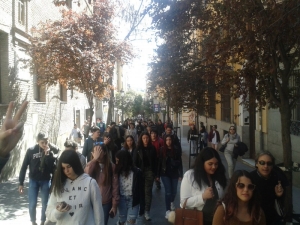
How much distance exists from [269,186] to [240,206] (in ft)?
3.60

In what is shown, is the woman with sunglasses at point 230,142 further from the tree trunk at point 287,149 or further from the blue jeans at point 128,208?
the blue jeans at point 128,208

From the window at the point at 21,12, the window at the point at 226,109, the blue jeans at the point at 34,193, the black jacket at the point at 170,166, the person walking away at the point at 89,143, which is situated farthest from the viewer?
the window at the point at 226,109

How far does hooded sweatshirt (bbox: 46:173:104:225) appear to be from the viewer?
397cm

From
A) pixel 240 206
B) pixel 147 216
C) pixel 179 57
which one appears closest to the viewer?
pixel 240 206

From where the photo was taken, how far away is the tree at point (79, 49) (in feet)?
47.6

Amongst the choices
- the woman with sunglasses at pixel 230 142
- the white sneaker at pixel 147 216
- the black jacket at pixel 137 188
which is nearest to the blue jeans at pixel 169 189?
the white sneaker at pixel 147 216

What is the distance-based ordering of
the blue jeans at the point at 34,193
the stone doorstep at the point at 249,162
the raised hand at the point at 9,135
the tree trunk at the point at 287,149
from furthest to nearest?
the stone doorstep at the point at 249,162, the blue jeans at the point at 34,193, the tree trunk at the point at 287,149, the raised hand at the point at 9,135

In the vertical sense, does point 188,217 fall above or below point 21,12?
below

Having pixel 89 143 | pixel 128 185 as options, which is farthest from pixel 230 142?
pixel 128 185

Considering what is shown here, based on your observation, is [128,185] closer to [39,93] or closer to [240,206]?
[240,206]

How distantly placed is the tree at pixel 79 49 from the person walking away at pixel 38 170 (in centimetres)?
765

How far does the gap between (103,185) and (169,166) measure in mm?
2397

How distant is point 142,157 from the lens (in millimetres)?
7770

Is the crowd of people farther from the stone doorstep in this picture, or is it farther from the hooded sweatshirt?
the stone doorstep
